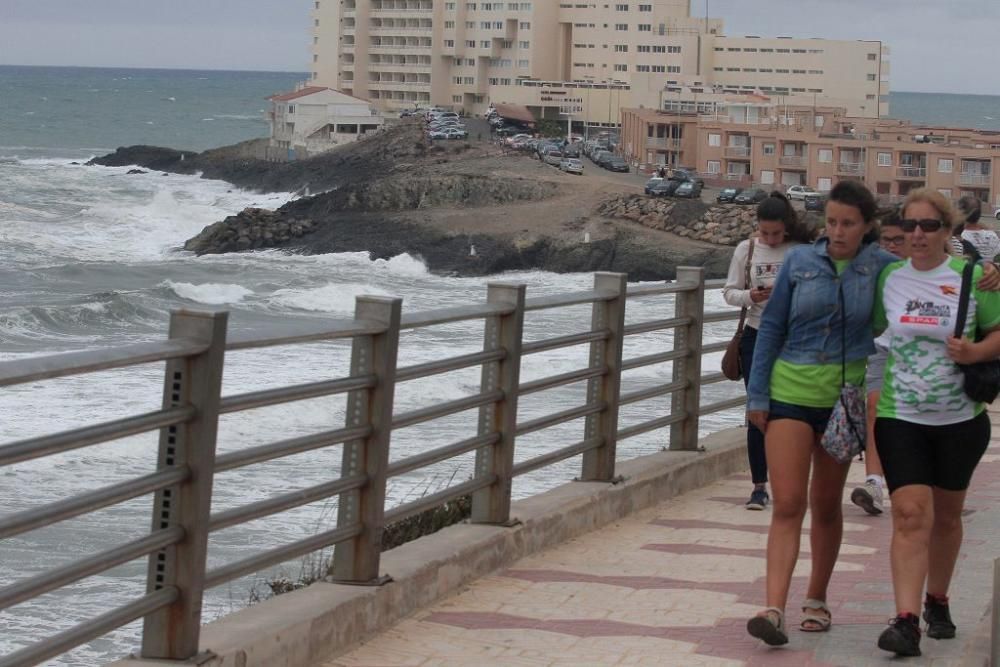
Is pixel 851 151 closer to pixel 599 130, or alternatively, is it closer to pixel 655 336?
pixel 599 130

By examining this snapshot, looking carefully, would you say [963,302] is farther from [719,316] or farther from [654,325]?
[719,316]

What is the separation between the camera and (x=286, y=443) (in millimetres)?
5297

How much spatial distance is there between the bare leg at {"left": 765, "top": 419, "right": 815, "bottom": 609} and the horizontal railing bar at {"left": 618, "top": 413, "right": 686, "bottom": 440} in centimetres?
272

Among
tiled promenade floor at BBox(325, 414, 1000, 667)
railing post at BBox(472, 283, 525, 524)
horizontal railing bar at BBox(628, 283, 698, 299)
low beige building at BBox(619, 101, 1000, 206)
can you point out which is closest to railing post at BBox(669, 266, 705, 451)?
horizontal railing bar at BBox(628, 283, 698, 299)

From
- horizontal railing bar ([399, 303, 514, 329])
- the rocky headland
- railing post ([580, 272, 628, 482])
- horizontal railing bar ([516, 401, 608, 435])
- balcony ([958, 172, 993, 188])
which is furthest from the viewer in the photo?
balcony ([958, 172, 993, 188])

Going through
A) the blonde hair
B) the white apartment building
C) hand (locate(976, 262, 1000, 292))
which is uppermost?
the white apartment building

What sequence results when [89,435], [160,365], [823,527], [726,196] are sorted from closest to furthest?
[89,435] < [823,527] < [160,365] < [726,196]

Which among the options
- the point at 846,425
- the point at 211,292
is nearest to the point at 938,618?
the point at 846,425

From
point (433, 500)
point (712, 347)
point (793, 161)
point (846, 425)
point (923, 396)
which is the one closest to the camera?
point (923, 396)

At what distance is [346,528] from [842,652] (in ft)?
5.66

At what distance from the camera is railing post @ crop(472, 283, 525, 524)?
6965 mm

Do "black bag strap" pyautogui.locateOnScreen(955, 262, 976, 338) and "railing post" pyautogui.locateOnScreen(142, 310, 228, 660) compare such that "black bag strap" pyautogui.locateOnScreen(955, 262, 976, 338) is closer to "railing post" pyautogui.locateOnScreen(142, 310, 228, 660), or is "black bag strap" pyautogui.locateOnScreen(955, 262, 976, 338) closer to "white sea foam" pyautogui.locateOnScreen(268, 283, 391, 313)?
"railing post" pyautogui.locateOnScreen(142, 310, 228, 660)

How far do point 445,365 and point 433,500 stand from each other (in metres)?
0.59

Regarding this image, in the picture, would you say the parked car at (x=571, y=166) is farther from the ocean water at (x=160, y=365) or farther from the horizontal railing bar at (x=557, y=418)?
the horizontal railing bar at (x=557, y=418)
